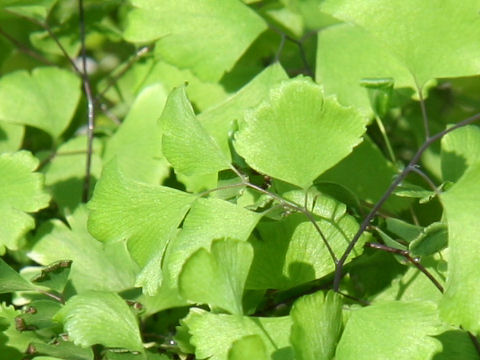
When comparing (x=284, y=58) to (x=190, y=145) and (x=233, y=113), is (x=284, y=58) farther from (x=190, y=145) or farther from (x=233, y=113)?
(x=190, y=145)

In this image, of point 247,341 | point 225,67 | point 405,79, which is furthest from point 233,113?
point 247,341

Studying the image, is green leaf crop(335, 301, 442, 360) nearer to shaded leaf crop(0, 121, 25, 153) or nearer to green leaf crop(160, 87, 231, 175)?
green leaf crop(160, 87, 231, 175)

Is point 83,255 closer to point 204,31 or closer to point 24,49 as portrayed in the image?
point 204,31

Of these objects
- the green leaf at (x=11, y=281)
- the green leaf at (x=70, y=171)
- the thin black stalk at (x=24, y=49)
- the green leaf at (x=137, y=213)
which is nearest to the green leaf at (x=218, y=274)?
the green leaf at (x=137, y=213)

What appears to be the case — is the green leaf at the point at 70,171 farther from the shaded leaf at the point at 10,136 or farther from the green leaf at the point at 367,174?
the green leaf at the point at 367,174

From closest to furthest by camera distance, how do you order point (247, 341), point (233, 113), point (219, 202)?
point (247, 341) → point (219, 202) → point (233, 113)

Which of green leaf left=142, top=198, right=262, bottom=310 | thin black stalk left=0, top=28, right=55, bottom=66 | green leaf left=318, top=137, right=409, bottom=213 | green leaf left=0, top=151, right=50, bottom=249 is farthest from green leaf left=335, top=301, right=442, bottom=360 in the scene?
thin black stalk left=0, top=28, right=55, bottom=66
